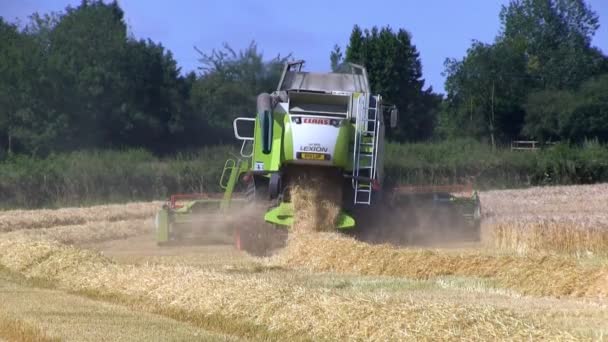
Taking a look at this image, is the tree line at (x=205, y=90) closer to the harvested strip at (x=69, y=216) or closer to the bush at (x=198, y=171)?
the bush at (x=198, y=171)

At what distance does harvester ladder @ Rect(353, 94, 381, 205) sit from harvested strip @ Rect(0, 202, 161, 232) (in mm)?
9620

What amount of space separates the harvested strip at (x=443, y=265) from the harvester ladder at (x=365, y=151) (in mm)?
1403

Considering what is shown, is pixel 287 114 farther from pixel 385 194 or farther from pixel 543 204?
pixel 543 204

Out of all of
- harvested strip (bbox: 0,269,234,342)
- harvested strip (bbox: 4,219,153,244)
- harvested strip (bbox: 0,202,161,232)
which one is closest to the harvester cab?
harvested strip (bbox: 4,219,153,244)

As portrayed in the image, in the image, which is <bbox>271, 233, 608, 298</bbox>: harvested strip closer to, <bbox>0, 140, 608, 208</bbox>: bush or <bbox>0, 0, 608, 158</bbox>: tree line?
<bbox>0, 140, 608, 208</bbox>: bush

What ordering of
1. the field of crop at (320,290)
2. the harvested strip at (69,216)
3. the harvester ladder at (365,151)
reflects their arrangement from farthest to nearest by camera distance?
the harvested strip at (69,216) < the harvester ladder at (365,151) < the field of crop at (320,290)

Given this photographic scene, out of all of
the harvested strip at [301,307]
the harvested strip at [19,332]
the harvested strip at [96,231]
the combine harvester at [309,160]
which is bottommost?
the harvested strip at [96,231]

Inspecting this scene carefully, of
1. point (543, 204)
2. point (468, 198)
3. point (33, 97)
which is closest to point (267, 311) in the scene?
point (468, 198)

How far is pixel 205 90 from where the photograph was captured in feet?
174

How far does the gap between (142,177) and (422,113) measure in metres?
26.6

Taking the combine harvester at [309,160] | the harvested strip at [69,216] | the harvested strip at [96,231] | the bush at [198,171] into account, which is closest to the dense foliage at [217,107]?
the bush at [198,171]

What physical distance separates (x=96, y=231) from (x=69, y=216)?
3.48m

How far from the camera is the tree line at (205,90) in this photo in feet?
156

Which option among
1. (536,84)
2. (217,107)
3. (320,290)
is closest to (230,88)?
(217,107)
